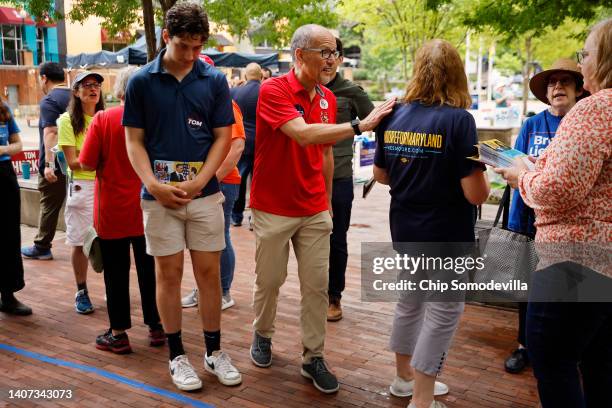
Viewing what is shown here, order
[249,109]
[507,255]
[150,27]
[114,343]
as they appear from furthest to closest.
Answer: [150,27] → [249,109] → [114,343] → [507,255]

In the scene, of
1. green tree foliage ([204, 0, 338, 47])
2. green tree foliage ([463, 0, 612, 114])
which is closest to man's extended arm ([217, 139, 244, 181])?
green tree foliage ([463, 0, 612, 114])

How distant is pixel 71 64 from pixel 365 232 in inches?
582

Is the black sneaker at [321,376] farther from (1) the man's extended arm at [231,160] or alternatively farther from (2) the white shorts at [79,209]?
(2) the white shorts at [79,209]

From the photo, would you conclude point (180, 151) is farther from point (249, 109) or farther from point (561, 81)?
point (249, 109)

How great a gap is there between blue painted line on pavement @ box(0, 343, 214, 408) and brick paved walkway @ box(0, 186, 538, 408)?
0.09ft

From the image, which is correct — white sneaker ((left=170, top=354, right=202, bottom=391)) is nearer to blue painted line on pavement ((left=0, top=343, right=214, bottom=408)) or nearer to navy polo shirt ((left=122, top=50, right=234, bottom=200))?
blue painted line on pavement ((left=0, top=343, right=214, bottom=408))

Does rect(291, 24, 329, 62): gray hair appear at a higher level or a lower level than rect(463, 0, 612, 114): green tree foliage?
lower

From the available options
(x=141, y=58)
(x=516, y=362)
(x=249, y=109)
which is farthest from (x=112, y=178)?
(x=141, y=58)

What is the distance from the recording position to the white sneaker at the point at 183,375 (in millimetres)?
3732

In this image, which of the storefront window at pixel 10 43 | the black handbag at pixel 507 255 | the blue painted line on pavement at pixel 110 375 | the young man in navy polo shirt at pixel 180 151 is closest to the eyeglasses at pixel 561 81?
the black handbag at pixel 507 255

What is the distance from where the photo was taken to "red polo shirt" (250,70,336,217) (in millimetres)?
3609

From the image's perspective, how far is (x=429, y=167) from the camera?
3.11m

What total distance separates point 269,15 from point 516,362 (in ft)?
42.0

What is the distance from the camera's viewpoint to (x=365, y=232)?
8.23 meters
